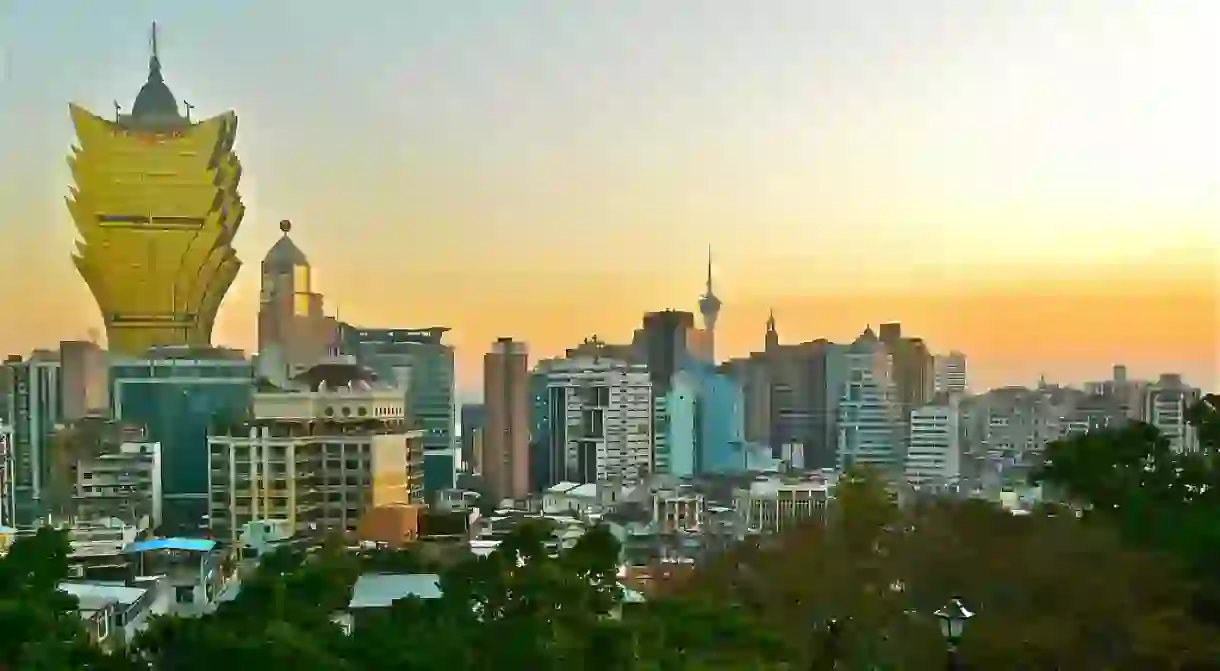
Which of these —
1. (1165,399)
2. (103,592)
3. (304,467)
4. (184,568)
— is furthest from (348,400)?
(1165,399)

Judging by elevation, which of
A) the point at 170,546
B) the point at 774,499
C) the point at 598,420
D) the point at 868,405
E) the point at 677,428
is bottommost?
the point at 774,499

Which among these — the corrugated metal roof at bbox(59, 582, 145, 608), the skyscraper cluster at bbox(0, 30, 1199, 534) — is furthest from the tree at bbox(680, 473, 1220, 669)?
the skyscraper cluster at bbox(0, 30, 1199, 534)

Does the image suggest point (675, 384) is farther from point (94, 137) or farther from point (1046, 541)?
point (1046, 541)

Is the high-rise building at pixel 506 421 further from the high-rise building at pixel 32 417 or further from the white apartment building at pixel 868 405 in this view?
the high-rise building at pixel 32 417

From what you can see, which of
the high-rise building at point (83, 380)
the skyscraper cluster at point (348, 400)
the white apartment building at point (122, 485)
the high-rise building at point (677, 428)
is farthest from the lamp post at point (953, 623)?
the high-rise building at point (677, 428)

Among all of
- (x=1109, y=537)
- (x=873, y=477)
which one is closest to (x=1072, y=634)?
(x=1109, y=537)

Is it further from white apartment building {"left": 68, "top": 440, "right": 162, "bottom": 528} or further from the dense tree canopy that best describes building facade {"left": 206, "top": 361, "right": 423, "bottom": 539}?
the dense tree canopy

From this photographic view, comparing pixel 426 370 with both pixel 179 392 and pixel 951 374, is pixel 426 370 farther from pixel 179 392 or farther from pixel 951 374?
pixel 951 374
